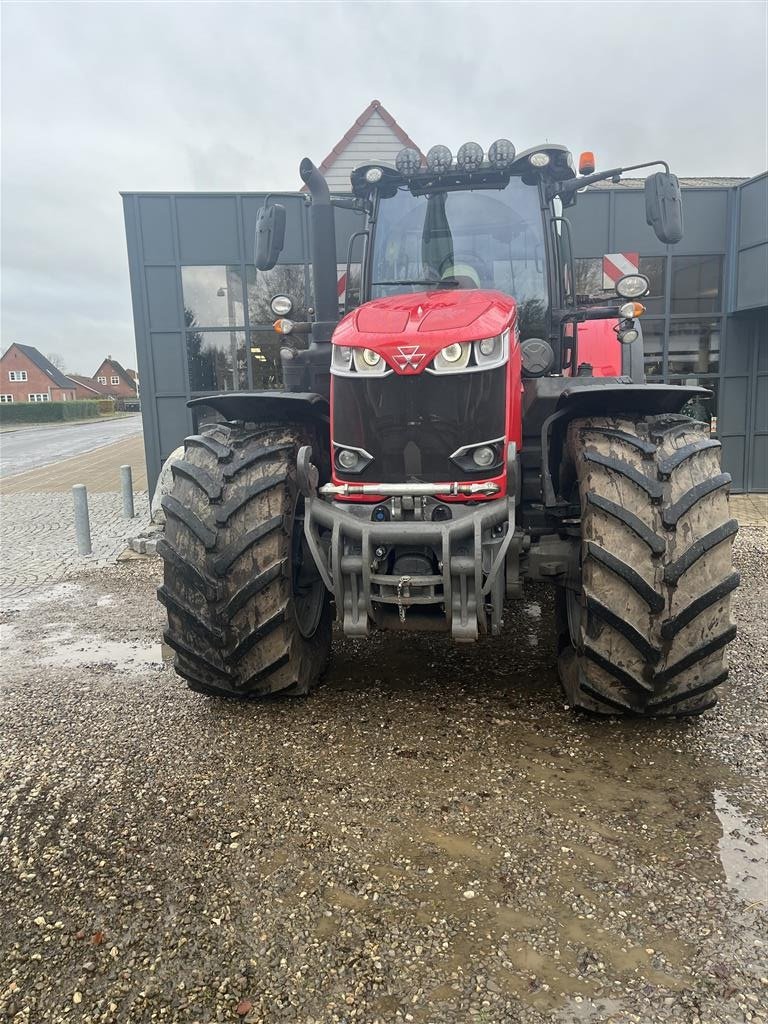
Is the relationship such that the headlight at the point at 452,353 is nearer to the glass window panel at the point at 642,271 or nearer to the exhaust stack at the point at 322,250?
the exhaust stack at the point at 322,250

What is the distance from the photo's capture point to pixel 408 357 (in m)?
3.50

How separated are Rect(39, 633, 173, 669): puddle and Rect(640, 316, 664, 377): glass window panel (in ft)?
29.0

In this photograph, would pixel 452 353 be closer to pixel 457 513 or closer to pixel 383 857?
pixel 457 513

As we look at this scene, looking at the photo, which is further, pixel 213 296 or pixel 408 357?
pixel 213 296

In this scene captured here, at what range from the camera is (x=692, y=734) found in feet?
11.7

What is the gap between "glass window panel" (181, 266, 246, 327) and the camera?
36.6 feet

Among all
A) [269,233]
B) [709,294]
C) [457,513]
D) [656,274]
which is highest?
[656,274]

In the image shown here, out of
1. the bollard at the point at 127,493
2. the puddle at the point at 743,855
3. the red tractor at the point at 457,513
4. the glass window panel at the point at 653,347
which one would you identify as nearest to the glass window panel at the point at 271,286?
the bollard at the point at 127,493

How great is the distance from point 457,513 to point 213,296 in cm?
881

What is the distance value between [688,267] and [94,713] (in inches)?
412

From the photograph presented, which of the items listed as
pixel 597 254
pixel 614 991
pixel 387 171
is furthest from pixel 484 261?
pixel 597 254

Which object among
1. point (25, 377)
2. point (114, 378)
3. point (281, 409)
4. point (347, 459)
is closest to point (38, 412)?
point (25, 377)

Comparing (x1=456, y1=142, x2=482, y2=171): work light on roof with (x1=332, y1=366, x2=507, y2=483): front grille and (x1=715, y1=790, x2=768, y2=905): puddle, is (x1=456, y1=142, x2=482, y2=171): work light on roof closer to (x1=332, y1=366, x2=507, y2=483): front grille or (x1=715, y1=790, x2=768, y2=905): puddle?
(x1=332, y1=366, x2=507, y2=483): front grille

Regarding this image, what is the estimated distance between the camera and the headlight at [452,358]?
350 cm
